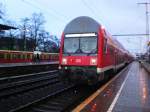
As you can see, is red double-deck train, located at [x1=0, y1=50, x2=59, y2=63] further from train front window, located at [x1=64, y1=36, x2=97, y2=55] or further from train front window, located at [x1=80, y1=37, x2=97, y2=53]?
train front window, located at [x1=80, y1=37, x2=97, y2=53]

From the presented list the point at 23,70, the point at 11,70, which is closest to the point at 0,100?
the point at 11,70

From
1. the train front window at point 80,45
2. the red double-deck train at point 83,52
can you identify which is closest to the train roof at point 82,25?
the red double-deck train at point 83,52

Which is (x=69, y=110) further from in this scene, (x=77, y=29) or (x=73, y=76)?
(x=77, y=29)

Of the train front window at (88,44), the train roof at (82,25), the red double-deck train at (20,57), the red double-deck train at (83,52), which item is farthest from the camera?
the red double-deck train at (20,57)

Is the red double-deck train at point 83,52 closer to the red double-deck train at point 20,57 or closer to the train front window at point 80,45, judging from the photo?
the train front window at point 80,45

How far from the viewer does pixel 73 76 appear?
624 inches

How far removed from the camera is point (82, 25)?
1662 cm

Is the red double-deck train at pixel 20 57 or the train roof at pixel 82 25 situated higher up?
the train roof at pixel 82 25

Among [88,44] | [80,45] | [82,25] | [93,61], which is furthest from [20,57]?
[93,61]

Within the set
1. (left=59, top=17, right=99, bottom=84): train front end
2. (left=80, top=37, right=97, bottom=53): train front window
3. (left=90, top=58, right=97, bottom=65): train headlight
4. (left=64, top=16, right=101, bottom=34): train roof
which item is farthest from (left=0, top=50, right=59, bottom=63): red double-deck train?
(left=90, top=58, right=97, bottom=65): train headlight

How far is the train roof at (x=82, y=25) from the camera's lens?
16.4 meters

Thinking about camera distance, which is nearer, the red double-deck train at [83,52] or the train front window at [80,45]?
the red double-deck train at [83,52]

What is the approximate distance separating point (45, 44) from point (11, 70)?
144 feet

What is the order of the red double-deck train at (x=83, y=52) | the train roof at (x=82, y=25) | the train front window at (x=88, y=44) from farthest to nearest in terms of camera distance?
the train roof at (x=82, y=25) < the train front window at (x=88, y=44) < the red double-deck train at (x=83, y=52)
